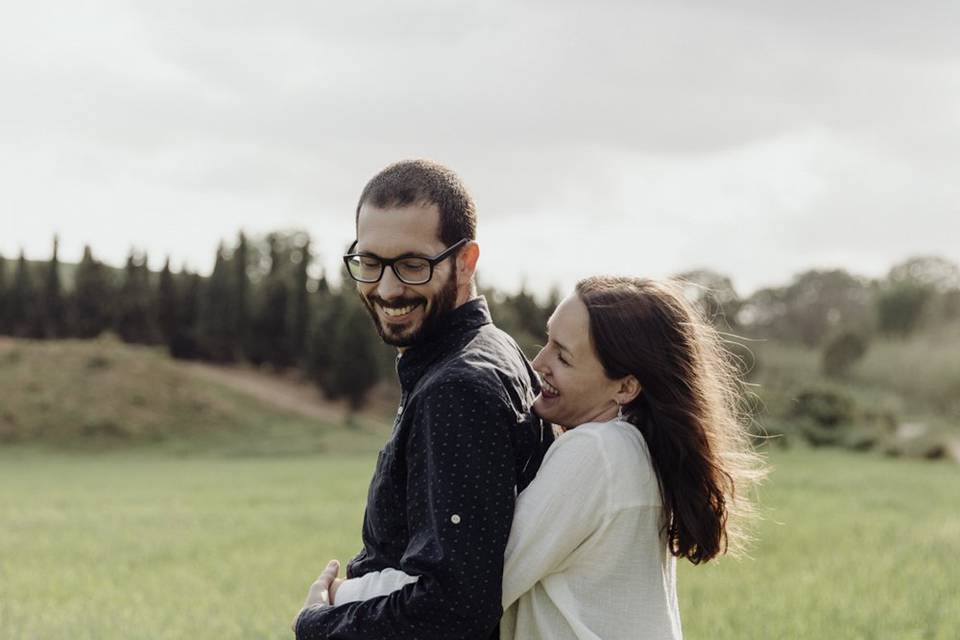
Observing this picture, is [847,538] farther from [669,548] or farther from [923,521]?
[669,548]

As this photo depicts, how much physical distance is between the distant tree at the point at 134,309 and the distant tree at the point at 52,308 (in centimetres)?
326

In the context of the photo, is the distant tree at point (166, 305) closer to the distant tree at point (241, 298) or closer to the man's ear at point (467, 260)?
the distant tree at point (241, 298)

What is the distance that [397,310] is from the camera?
300 cm

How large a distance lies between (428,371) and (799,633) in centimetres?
452

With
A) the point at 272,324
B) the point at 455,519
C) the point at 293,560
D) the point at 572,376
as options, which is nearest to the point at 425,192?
the point at 572,376

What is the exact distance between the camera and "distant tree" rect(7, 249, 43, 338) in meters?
60.0

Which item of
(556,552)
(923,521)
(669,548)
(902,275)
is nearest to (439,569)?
(556,552)

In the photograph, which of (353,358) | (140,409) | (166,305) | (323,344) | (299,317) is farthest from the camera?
(166,305)

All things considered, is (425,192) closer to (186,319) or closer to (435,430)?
(435,430)

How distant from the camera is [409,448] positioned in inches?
108

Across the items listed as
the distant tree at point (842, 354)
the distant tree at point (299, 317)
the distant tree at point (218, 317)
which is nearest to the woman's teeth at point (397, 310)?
the distant tree at point (299, 317)

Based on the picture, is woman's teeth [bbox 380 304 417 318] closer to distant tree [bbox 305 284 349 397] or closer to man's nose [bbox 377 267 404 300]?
man's nose [bbox 377 267 404 300]

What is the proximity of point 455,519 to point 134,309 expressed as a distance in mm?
60947

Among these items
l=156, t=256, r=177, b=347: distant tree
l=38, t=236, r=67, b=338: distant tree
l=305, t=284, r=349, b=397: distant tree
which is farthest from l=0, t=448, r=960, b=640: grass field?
l=38, t=236, r=67, b=338: distant tree
